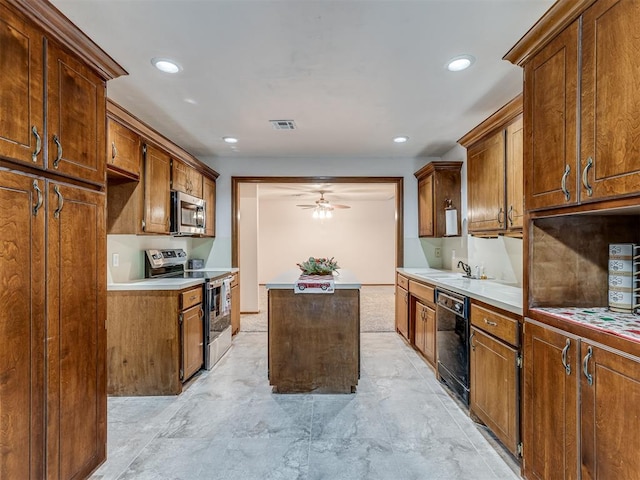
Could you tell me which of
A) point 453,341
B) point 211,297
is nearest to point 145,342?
point 211,297

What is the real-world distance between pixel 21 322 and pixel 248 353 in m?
2.91

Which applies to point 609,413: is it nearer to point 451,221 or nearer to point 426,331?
point 426,331

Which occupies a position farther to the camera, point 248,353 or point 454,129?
point 248,353

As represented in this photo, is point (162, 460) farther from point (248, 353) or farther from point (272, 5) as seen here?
point (272, 5)

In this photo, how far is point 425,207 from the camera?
465 centimetres

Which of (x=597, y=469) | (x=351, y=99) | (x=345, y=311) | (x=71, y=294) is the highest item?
→ (x=351, y=99)

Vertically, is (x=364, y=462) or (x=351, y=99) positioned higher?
(x=351, y=99)

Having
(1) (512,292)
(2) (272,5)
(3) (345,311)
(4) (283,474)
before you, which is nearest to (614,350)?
(1) (512,292)

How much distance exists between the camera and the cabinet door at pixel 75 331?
156 cm

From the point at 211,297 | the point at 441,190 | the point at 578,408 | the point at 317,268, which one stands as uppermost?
the point at 441,190

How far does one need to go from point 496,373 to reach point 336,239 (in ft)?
24.7

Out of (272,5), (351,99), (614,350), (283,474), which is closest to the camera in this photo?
(614,350)

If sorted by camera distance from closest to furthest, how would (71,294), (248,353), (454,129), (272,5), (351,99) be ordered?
(71,294) < (272,5) < (351,99) < (454,129) < (248,353)

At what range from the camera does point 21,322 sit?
140cm
